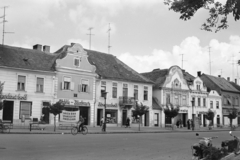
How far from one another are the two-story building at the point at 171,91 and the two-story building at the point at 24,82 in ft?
64.0

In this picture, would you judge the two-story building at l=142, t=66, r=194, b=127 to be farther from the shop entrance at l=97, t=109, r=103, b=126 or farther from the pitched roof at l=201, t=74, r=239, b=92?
the shop entrance at l=97, t=109, r=103, b=126

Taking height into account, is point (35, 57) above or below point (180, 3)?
above

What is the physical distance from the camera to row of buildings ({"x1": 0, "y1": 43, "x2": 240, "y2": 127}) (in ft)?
118

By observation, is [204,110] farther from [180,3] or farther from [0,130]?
[180,3]

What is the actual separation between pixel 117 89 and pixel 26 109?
13.9m

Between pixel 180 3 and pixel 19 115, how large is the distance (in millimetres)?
29989

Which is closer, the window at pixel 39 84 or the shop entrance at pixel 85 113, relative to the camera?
the window at pixel 39 84

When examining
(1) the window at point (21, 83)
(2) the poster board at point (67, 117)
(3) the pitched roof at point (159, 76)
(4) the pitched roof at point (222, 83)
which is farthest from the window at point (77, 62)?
(4) the pitched roof at point (222, 83)

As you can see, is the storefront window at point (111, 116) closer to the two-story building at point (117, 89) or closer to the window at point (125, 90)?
the two-story building at point (117, 89)

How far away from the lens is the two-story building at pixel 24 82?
35.1m

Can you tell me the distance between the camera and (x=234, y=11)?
8.87m

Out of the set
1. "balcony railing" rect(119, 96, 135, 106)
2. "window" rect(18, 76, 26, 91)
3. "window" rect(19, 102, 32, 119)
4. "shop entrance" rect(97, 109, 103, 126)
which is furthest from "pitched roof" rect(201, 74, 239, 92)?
"window" rect(18, 76, 26, 91)

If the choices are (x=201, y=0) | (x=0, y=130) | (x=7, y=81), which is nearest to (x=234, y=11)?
(x=201, y=0)

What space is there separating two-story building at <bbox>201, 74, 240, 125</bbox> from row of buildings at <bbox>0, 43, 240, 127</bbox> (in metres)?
7.69
